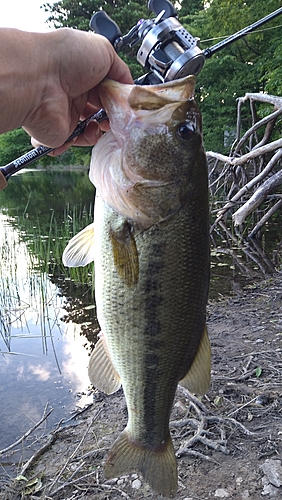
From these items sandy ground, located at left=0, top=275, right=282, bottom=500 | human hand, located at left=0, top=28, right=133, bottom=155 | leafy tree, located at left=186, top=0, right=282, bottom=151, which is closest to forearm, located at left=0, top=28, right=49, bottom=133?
human hand, located at left=0, top=28, right=133, bottom=155

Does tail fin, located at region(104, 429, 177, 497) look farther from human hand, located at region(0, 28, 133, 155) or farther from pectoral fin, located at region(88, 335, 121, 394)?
human hand, located at region(0, 28, 133, 155)

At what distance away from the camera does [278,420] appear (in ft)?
9.91

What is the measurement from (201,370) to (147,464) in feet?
1.77

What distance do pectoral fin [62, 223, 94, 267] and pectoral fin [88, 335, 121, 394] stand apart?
405 millimetres

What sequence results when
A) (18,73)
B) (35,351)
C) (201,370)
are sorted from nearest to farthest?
(18,73), (201,370), (35,351)

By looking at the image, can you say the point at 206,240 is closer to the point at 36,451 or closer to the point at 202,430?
the point at 202,430

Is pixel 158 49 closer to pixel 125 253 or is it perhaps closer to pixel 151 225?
pixel 151 225

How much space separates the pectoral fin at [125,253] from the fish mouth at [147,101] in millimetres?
435

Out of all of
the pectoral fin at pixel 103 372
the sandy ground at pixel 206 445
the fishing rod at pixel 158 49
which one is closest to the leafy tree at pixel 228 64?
the sandy ground at pixel 206 445

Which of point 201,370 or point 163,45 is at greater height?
point 163,45

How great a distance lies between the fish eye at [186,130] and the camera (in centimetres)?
182

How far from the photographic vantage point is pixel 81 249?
2.09 m

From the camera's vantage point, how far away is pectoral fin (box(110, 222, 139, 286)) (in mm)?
1784

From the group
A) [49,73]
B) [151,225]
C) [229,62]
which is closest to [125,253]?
[151,225]
